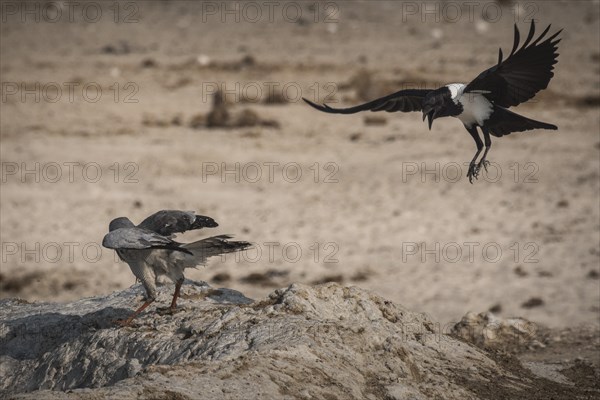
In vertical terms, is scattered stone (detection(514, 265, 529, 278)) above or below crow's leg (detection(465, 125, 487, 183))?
below

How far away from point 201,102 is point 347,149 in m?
6.02

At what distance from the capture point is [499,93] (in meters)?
9.31

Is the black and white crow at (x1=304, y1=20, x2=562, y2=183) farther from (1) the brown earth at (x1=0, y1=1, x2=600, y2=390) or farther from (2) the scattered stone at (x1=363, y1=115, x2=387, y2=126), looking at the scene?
(2) the scattered stone at (x1=363, y1=115, x2=387, y2=126)

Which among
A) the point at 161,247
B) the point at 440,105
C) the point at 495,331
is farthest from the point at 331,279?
the point at 161,247

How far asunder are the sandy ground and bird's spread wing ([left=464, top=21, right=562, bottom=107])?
17.2ft

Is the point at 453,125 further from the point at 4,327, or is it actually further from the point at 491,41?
the point at 4,327

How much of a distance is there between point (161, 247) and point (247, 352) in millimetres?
1257

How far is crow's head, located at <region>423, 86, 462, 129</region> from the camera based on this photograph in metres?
9.04

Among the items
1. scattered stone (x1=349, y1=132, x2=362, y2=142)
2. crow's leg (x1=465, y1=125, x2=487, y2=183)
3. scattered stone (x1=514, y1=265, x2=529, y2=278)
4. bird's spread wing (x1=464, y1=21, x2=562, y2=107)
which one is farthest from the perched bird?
scattered stone (x1=349, y1=132, x2=362, y2=142)

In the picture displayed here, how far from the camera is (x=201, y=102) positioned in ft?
88.6

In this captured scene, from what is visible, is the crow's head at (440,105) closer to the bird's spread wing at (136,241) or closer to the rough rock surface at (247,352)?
the rough rock surface at (247,352)

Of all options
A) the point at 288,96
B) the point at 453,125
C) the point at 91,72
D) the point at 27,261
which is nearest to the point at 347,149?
the point at 453,125

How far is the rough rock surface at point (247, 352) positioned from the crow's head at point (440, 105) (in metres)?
1.71

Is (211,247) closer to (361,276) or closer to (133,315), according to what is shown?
(133,315)
